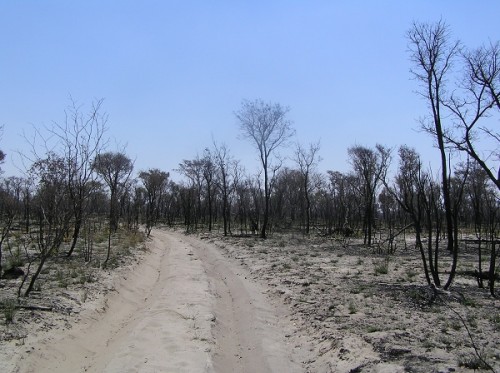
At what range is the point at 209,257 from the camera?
20.9m

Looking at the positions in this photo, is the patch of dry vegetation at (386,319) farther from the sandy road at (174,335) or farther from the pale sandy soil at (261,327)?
the sandy road at (174,335)

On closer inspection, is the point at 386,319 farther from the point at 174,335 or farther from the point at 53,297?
the point at 53,297

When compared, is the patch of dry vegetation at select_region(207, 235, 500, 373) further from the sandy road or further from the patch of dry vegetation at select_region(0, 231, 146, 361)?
the patch of dry vegetation at select_region(0, 231, 146, 361)

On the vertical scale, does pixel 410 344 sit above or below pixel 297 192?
below

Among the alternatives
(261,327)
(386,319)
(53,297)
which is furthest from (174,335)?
(386,319)

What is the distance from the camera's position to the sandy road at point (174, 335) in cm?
657

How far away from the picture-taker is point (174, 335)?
790 centimetres

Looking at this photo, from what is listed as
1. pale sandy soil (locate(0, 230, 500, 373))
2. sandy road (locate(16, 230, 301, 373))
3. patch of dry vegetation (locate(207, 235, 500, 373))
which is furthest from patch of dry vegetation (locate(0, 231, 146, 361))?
patch of dry vegetation (locate(207, 235, 500, 373))

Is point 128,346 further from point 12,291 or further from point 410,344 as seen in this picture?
point 410,344

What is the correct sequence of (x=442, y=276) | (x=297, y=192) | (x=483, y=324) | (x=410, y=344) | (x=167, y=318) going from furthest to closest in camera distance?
(x=297, y=192), (x=442, y=276), (x=167, y=318), (x=483, y=324), (x=410, y=344)

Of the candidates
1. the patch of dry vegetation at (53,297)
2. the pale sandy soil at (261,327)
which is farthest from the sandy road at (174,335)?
the patch of dry vegetation at (53,297)

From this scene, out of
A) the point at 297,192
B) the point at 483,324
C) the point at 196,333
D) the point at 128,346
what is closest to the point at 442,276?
the point at 483,324

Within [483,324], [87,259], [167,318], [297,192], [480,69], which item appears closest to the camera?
[483,324]

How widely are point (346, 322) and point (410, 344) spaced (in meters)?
1.85
